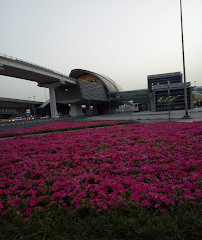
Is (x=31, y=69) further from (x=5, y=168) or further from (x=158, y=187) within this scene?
(x=158, y=187)

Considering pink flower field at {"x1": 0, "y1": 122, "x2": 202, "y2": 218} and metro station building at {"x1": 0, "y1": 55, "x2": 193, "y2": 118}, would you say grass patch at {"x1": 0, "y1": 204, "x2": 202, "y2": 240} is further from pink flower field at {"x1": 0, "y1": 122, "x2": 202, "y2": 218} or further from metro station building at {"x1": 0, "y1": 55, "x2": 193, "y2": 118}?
metro station building at {"x1": 0, "y1": 55, "x2": 193, "y2": 118}

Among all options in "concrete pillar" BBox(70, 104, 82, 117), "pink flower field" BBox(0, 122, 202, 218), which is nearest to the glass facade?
"concrete pillar" BBox(70, 104, 82, 117)

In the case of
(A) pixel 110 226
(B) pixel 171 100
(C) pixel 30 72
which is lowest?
(A) pixel 110 226

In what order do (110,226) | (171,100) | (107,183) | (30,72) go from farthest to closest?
1. (171,100)
2. (30,72)
3. (107,183)
4. (110,226)

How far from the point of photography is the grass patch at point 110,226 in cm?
264

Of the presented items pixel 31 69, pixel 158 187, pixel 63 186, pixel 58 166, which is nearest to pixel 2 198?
pixel 63 186

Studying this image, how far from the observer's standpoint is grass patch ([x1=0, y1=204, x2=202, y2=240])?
8.67 feet

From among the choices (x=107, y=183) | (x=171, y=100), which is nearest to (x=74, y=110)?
(x=171, y=100)

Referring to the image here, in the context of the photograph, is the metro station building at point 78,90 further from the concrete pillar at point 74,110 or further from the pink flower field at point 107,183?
the pink flower field at point 107,183

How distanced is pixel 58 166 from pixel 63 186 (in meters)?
1.85

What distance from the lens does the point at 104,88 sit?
3469 inches

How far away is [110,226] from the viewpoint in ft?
9.20

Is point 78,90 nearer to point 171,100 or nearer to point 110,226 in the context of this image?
point 171,100

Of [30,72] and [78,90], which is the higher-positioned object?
[30,72]
